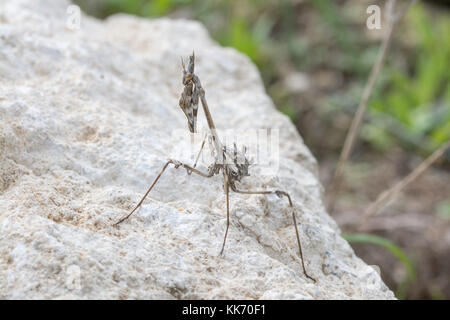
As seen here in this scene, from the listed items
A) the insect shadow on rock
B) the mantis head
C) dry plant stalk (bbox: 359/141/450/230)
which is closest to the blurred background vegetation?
dry plant stalk (bbox: 359/141/450/230)

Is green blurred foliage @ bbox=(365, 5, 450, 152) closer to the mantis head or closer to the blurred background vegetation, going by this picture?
the blurred background vegetation

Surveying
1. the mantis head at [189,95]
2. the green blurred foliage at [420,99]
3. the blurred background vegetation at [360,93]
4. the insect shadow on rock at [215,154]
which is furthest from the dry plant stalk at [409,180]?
the green blurred foliage at [420,99]

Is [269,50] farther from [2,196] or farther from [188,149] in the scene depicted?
[2,196]

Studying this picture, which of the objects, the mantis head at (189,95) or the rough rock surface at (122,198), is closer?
the rough rock surface at (122,198)

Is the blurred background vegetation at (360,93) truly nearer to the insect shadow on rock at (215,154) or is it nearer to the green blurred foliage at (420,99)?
the green blurred foliage at (420,99)

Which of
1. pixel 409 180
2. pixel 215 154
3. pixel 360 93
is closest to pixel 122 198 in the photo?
pixel 215 154

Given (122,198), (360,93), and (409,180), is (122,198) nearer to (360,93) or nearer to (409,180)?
(409,180)
